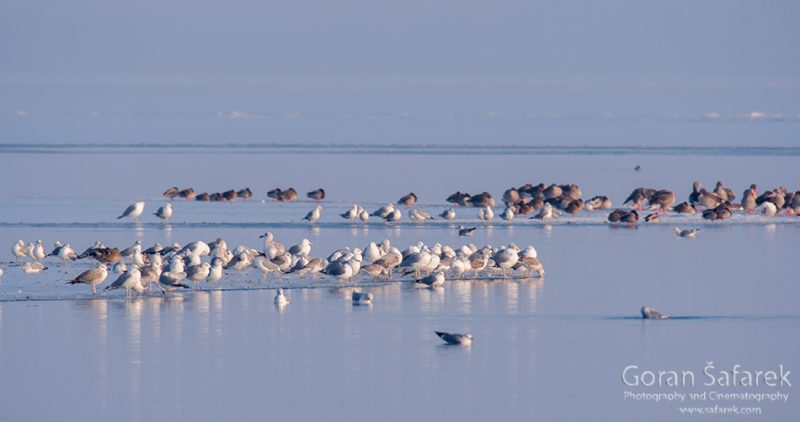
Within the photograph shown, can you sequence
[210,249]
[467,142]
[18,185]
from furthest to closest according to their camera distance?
1. [467,142]
2. [18,185]
3. [210,249]

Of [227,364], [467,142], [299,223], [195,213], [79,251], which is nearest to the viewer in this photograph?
[227,364]

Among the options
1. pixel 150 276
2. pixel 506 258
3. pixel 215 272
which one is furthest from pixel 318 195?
pixel 150 276

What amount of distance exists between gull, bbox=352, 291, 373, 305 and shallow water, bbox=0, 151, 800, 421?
0.11 m

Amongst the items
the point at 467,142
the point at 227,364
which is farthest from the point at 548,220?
the point at 467,142

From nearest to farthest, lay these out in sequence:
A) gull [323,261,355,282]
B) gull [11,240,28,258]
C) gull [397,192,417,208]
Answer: gull [323,261,355,282], gull [11,240,28,258], gull [397,192,417,208]

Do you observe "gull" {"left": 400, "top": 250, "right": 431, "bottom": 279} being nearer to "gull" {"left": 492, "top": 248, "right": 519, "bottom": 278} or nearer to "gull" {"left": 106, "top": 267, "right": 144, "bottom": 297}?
"gull" {"left": 492, "top": 248, "right": 519, "bottom": 278}

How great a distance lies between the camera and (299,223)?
24.1 m

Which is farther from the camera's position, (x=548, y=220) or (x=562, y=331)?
(x=548, y=220)

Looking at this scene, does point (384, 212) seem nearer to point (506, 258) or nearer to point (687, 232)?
point (687, 232)

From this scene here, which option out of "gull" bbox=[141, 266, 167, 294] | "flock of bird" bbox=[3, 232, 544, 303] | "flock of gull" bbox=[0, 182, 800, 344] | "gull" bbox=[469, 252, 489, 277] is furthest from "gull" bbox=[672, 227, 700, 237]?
"gull" bbox=[141, 266, 167, 294]

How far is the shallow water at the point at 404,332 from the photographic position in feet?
33.9

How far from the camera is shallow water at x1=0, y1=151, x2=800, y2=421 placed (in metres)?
10.3

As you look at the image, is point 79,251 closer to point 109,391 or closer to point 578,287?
point 578,287

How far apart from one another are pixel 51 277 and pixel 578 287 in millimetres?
5553
